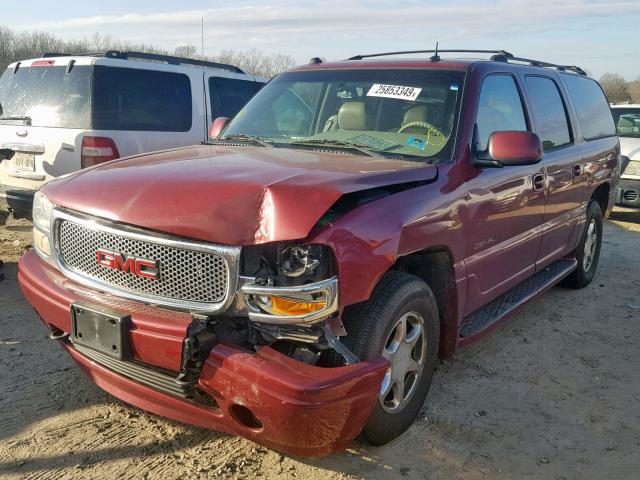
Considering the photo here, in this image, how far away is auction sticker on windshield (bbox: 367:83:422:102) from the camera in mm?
3816

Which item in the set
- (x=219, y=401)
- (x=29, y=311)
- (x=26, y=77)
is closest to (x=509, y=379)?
(x=219, y=401)

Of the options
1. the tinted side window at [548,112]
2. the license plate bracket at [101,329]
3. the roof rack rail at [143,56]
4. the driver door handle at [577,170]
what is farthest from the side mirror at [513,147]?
the roof rack rail at [143,56]

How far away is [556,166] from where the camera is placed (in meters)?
4.64

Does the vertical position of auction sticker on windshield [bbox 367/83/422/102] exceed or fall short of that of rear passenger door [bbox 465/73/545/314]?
it exceeds it

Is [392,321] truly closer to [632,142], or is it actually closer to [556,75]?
[556,75]

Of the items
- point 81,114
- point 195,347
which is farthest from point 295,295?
point 81,114

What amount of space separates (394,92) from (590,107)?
9.55 feet

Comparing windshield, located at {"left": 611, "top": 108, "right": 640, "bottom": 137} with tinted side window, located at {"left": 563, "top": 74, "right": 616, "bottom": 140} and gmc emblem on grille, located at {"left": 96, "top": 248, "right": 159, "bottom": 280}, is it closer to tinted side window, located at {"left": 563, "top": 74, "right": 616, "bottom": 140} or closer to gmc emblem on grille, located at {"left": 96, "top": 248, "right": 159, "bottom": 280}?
tinted side window, located at {"left": 563, "top": 74, "right": 616, "bottom": 140}

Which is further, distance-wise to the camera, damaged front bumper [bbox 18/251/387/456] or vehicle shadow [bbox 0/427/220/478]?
vehicle shadow [bbox 0/427/220/478]

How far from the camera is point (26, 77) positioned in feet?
20.6

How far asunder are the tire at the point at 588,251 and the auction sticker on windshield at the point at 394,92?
9.09 ft

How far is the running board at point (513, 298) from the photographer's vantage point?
380cm

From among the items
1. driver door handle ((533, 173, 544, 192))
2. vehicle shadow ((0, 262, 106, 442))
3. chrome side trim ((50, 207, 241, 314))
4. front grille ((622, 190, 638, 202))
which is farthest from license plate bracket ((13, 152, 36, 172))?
front grille ((622, 190, 638, 202))

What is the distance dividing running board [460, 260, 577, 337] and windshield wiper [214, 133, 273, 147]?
1659 millimetres
